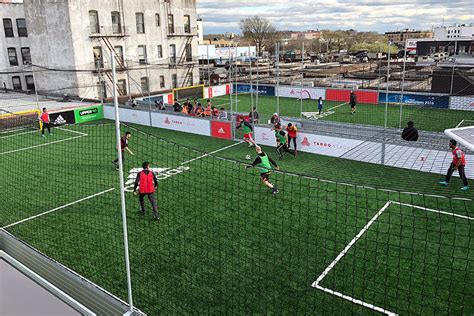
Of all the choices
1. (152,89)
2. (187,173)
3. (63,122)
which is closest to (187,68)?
(152,89)

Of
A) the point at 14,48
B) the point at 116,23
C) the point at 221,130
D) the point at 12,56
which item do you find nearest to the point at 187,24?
the point at 116,23

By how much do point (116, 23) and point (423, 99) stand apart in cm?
2360

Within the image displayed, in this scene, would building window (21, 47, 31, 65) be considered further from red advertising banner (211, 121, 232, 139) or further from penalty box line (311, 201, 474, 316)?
penalty box line (311, 201, 474, 316)

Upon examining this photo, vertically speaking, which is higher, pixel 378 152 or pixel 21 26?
pixel 21 26

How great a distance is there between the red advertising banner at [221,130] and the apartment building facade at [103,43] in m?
9.29

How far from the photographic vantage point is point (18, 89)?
118 ft

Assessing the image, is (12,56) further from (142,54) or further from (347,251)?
(347,251)

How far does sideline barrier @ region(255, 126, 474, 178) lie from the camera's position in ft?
45.5

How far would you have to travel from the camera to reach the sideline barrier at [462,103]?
80.5 feet

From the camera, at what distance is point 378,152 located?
1555cm

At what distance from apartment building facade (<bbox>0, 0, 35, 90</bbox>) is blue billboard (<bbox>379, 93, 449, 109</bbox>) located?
2932 centimetres

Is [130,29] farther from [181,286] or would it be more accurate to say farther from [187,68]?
[181,286]

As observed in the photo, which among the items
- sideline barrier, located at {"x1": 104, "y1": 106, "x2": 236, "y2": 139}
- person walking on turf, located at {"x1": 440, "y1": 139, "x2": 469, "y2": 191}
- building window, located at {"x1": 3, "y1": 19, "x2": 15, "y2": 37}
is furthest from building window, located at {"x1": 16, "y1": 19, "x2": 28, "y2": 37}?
person walking on turf, located at {"x1": 440, "y1": 139, "x2": 469, "y2": 191}

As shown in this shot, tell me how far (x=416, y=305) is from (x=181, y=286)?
13.8ft
